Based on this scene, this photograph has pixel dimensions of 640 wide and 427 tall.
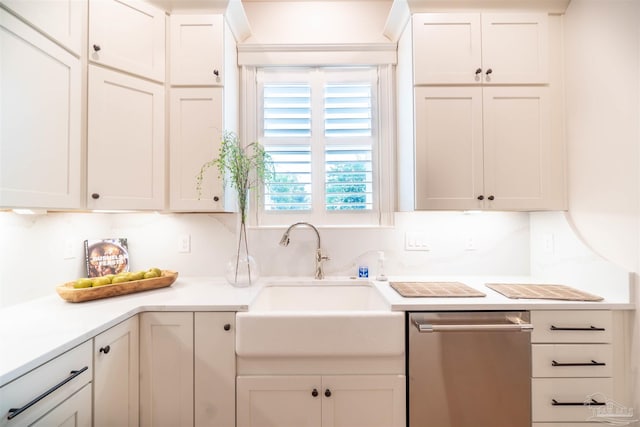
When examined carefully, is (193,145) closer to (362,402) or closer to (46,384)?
(46,384)

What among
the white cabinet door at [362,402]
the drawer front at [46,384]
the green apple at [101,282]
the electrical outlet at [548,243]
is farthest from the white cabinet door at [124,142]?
the electrical outlet at [548,243]

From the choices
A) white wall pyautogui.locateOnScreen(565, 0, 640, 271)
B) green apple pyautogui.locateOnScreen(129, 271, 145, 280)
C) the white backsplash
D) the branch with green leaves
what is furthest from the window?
white wall pyautogui.locateOnScreen(565, 0, 640, 271)

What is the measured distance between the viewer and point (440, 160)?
170cm

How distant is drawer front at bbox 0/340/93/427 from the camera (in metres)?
0.77

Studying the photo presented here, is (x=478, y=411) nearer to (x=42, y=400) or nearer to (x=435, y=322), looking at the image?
(x=435, y=322)

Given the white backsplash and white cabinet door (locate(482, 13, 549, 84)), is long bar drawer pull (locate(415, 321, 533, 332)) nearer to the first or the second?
the white backsplash

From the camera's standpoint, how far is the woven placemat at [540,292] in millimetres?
1438

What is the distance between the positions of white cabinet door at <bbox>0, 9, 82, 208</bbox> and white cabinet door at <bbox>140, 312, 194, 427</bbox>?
26.4 inches

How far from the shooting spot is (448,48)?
171 cm

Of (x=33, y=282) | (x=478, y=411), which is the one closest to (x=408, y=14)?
(x=478, y=411)

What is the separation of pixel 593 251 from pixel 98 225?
2848 mm

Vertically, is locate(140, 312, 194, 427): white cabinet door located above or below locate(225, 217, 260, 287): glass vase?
below

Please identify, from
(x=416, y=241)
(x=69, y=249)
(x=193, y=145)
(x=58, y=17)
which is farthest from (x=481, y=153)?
(x=69, y=249)

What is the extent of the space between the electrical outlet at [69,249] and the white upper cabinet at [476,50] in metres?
2.16
